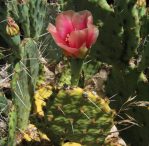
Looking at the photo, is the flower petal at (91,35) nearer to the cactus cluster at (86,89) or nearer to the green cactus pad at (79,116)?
the cactus cluster at (86,89)

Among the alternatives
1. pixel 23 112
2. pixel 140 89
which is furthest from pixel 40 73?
pixel 140 89

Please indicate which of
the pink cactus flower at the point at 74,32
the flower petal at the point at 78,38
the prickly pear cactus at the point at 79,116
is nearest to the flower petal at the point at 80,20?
the pink cactus flower at the point at 74,32

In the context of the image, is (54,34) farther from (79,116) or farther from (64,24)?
(79,116)

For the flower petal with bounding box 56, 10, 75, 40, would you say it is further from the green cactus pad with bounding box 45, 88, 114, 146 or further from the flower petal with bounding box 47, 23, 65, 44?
the green cactus pad with bounding box 45, 88, 114, 146

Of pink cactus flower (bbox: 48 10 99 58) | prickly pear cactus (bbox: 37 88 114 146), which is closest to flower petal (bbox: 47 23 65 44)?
pink cactus flower (bbox: 48 10 99 58)

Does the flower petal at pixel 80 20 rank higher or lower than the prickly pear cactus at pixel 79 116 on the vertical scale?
higher

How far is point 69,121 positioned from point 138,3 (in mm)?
729

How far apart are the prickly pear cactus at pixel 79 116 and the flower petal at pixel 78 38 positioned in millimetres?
169

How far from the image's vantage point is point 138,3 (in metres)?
2.56

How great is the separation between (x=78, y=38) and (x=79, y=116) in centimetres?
33

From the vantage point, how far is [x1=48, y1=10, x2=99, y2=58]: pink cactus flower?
6.57 ft

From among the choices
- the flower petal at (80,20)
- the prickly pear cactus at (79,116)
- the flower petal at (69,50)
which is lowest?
the prickly pear cactus at (79,116)

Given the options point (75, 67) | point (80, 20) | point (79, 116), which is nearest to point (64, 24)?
point (80, 20)

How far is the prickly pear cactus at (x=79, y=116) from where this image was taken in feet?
6.77
